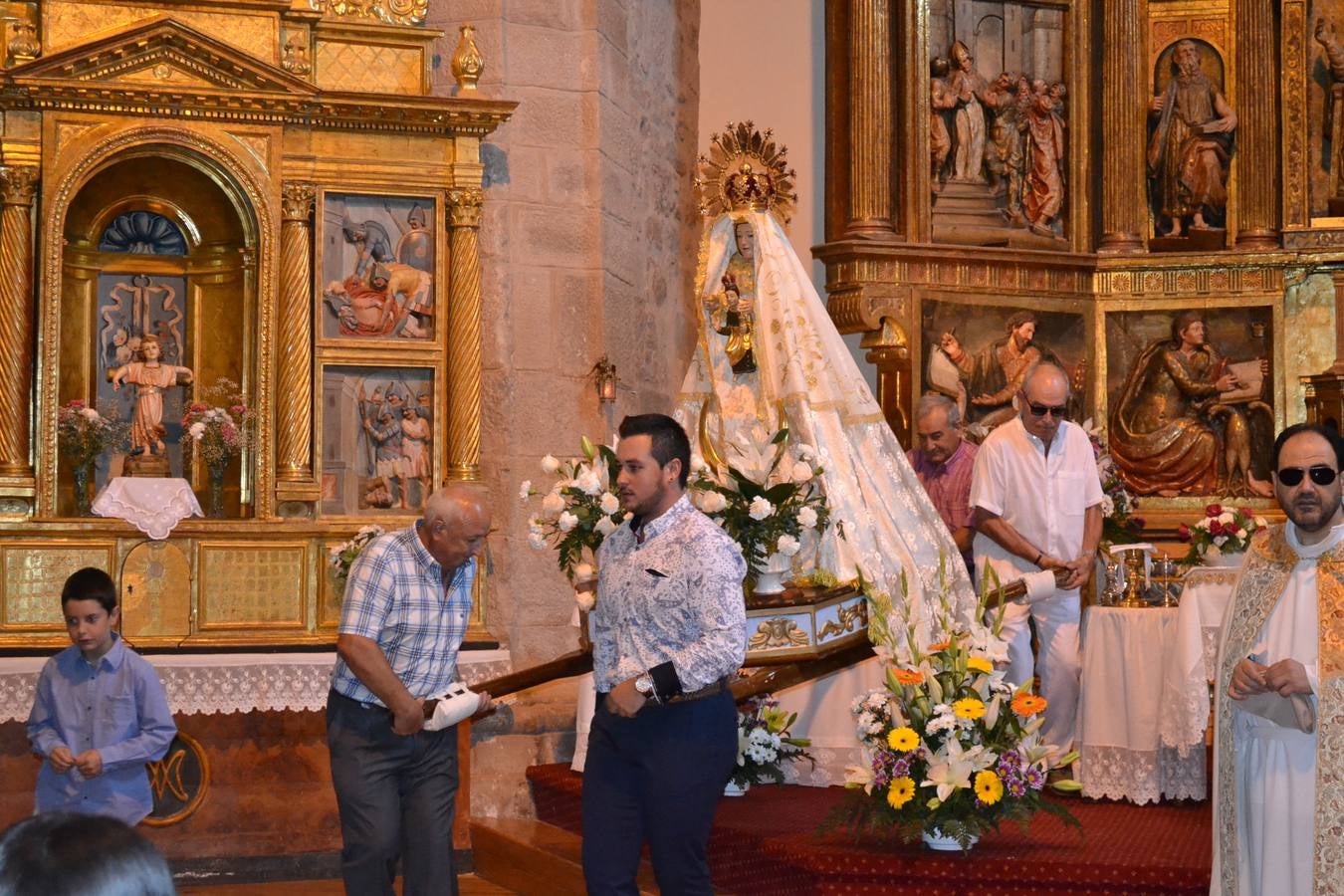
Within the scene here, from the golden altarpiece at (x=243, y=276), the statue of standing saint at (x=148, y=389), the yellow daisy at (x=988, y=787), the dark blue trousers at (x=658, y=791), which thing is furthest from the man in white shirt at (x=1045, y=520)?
the statue of standing saint at (x=148, y=389)

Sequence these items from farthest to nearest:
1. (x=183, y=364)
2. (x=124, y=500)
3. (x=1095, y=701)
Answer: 1. (x=183, y=364)
2. (x=124, y=500)
3. (x=1095, y=701)

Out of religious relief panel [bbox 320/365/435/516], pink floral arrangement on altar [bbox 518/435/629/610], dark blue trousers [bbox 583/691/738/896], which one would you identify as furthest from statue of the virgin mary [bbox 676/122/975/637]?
dark blue trousers [bbox 583/691/738/896]

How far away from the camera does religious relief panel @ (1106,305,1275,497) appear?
11805mm

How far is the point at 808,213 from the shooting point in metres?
12.1

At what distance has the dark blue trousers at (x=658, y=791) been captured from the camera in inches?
197

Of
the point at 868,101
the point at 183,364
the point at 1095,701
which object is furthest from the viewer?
the point at 868,101

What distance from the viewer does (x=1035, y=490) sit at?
26.5ft

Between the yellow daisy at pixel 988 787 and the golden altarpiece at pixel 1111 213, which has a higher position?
the golden altarpiece at pixel 1111 213

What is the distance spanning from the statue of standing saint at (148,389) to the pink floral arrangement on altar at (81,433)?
19 centimetres

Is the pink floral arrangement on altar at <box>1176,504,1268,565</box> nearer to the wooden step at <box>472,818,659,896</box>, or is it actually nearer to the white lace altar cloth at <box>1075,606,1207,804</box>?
the white lace altar cloth at <box>1075,606,1207,804</box>

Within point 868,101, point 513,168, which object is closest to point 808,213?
point 868,101

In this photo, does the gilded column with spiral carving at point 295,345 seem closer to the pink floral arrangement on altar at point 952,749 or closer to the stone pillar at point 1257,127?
the pink floral arrangement on altar at point 952,749

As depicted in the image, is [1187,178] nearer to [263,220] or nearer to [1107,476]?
[1107,476]

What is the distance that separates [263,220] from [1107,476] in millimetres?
4684
